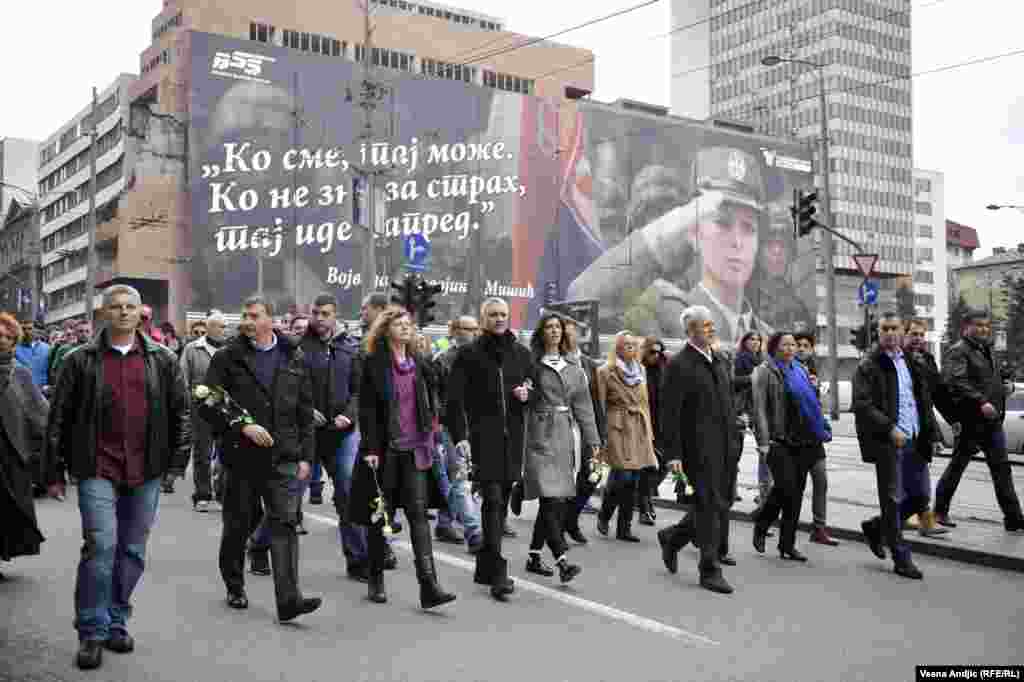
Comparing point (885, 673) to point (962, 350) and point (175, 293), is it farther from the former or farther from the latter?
point (175, 293)

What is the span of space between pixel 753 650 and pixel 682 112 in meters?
138

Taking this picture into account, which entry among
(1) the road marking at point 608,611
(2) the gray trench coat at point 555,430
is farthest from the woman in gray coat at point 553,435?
(1) the road marking at point 608,611

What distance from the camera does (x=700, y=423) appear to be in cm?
725

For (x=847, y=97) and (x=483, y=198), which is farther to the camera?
(x=847, y=97)

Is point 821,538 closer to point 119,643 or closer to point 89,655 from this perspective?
point 119,643

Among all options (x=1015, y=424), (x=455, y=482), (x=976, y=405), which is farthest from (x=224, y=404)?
(x=1015, y=424)

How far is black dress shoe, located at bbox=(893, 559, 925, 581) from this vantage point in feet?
24.6

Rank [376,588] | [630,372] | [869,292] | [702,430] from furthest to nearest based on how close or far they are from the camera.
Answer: [869,292]
[630,372]
[702,430]
[376,588]

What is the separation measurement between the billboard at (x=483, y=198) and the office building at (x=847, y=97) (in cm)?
3746

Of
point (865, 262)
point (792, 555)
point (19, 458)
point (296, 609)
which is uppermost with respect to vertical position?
point (865, 262)

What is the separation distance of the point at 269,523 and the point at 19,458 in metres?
2.10

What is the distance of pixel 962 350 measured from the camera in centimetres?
944

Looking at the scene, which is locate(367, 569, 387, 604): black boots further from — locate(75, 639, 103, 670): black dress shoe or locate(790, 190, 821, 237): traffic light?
locate(790, 190, 821, 237): traffic light

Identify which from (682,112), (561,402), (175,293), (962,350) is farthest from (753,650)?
(682,112)
